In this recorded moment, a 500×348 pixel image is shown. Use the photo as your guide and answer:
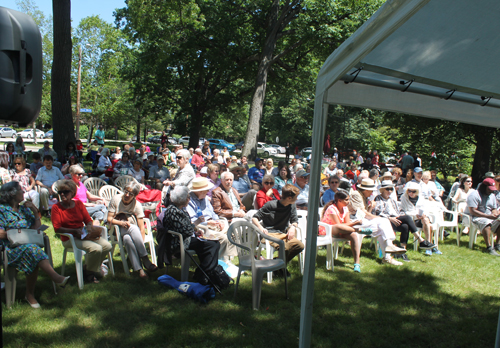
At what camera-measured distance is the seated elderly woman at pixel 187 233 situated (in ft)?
13.4

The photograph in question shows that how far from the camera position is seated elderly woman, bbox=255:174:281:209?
5547mm

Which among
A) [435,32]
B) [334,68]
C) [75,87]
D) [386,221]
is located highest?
[75,87]

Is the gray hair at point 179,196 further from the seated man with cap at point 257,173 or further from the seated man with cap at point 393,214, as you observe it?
the seated man with cap at point 257,173

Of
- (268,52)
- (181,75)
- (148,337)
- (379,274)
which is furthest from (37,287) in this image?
(181,75)

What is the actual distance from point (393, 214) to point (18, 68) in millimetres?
5375

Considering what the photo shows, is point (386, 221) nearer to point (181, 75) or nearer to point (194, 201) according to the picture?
point (194, 201)

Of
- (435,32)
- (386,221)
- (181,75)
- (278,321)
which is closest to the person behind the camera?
(435,32)

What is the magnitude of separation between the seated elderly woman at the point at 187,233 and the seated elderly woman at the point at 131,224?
1.74ft

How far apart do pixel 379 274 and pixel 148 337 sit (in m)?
3.15

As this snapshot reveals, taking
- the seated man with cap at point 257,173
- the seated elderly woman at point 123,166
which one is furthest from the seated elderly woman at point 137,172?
the seated man with cap at point 257,173

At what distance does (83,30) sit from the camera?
26.7 meters

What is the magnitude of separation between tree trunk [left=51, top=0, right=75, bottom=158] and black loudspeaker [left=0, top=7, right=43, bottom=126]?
27.5ft

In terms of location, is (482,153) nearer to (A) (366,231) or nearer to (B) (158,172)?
(A) (366,231)

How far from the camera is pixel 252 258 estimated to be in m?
3.79
